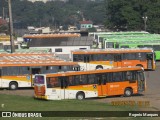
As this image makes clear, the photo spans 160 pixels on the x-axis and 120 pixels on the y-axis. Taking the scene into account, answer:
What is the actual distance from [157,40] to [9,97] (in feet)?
98.2

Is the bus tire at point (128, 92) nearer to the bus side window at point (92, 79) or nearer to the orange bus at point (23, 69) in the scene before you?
the bus side window at point (92, 79)

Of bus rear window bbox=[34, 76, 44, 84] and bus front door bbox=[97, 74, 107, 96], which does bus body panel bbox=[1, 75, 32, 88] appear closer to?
bus rear window bbox=[34, 76, 44, 84]

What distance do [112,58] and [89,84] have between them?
14.8m

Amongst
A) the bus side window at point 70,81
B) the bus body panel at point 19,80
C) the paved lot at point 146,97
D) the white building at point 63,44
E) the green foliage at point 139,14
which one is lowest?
the paved lot at point 146,97

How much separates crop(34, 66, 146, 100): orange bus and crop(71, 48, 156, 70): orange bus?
13.0m

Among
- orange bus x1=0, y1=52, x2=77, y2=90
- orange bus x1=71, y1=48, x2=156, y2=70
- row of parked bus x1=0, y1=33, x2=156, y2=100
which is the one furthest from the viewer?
orange bus x1=71, y1=48, x2=156, y2=70

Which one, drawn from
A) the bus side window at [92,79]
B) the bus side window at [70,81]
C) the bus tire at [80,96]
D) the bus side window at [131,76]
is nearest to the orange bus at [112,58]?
the bus side window at [131,76]

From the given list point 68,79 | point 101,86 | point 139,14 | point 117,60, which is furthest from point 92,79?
point 139,14

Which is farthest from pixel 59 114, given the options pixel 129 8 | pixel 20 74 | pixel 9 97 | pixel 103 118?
pixel 129 8

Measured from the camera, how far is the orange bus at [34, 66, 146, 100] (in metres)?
34.2

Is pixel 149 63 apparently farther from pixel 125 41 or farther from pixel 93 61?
pixel 125 41

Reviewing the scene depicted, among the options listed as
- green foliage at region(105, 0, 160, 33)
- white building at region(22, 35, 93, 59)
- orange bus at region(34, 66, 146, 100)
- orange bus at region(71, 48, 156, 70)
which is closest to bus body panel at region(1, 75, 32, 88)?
orange bus at region(34, 66, 146, 100)

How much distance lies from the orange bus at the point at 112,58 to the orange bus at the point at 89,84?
42.5ft

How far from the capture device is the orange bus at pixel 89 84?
34250mm
